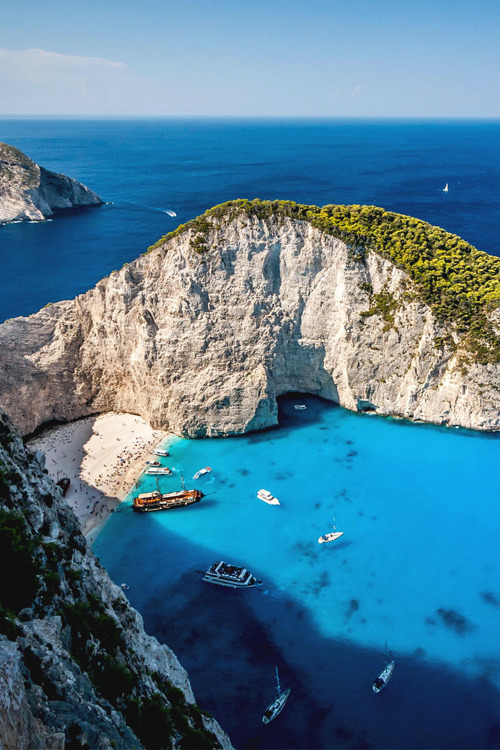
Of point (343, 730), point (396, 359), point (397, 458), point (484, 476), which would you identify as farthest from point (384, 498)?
point (343, 730)

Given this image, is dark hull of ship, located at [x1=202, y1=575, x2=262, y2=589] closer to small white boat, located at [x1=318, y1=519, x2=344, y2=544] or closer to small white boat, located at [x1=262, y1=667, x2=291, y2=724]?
small white boat, located at [x1=318, y1=519, x2=344, y2=544]

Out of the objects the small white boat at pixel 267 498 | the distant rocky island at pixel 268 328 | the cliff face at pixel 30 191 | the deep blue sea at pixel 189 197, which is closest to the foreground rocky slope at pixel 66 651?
the small white boat at pixel 267 498

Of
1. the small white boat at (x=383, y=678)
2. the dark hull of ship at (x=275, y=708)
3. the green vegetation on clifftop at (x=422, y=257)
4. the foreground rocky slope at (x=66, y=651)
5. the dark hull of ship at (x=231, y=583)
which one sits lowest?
the dark hull of ship at (x=275, y=708)

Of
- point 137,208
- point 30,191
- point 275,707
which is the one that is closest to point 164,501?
point 275,707

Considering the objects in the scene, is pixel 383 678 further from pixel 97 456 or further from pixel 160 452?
pixel 97 456

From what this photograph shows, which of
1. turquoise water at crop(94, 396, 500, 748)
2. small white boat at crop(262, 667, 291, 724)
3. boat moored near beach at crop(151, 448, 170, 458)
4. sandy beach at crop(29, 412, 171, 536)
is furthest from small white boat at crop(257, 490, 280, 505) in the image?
small white boat at crop(262, 667, 291, 724)

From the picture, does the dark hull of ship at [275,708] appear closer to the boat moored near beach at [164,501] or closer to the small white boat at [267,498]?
the small white boat at [267,498]
